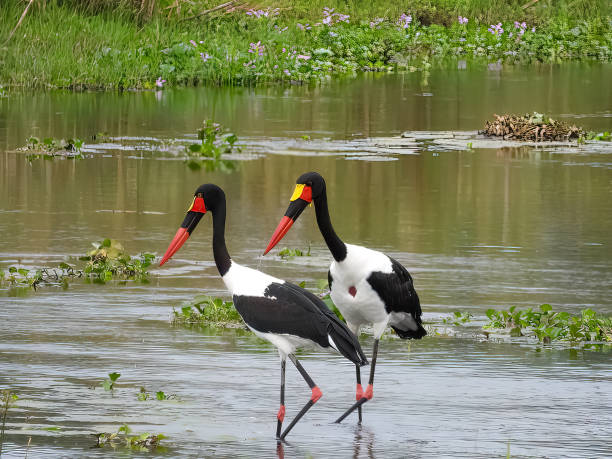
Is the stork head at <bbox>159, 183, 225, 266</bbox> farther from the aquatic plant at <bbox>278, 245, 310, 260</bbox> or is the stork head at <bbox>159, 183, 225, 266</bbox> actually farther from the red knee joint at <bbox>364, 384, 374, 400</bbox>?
the aquatic plant at <bbox>278, 245, 310, 260</bbox>

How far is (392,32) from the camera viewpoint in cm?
4156

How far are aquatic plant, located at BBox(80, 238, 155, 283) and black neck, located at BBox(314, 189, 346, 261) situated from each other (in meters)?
3.85

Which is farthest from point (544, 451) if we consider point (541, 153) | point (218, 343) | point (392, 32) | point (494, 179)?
point (392, 32)

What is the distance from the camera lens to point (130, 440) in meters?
7.14

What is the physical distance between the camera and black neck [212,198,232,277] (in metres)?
7.57

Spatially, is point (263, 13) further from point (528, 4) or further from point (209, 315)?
point (209, 315)

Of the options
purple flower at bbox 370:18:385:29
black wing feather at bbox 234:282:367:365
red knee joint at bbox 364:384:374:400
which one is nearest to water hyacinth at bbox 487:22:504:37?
purple flower at bbox 370:18:385:29

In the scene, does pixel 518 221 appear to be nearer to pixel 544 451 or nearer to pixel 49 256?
pixel 49 256

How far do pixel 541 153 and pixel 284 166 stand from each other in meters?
4.01

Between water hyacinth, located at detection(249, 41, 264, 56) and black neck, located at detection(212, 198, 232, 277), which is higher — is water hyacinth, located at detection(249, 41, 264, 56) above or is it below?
above

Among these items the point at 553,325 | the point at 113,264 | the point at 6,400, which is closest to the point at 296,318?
the point at 6,400

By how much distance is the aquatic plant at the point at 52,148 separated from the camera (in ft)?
64.3

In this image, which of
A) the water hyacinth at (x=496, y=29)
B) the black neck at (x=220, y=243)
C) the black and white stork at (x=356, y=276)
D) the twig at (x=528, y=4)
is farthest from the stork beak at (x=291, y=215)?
the twig at (x=528, y=4)

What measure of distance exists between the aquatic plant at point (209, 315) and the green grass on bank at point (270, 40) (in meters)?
19.0
